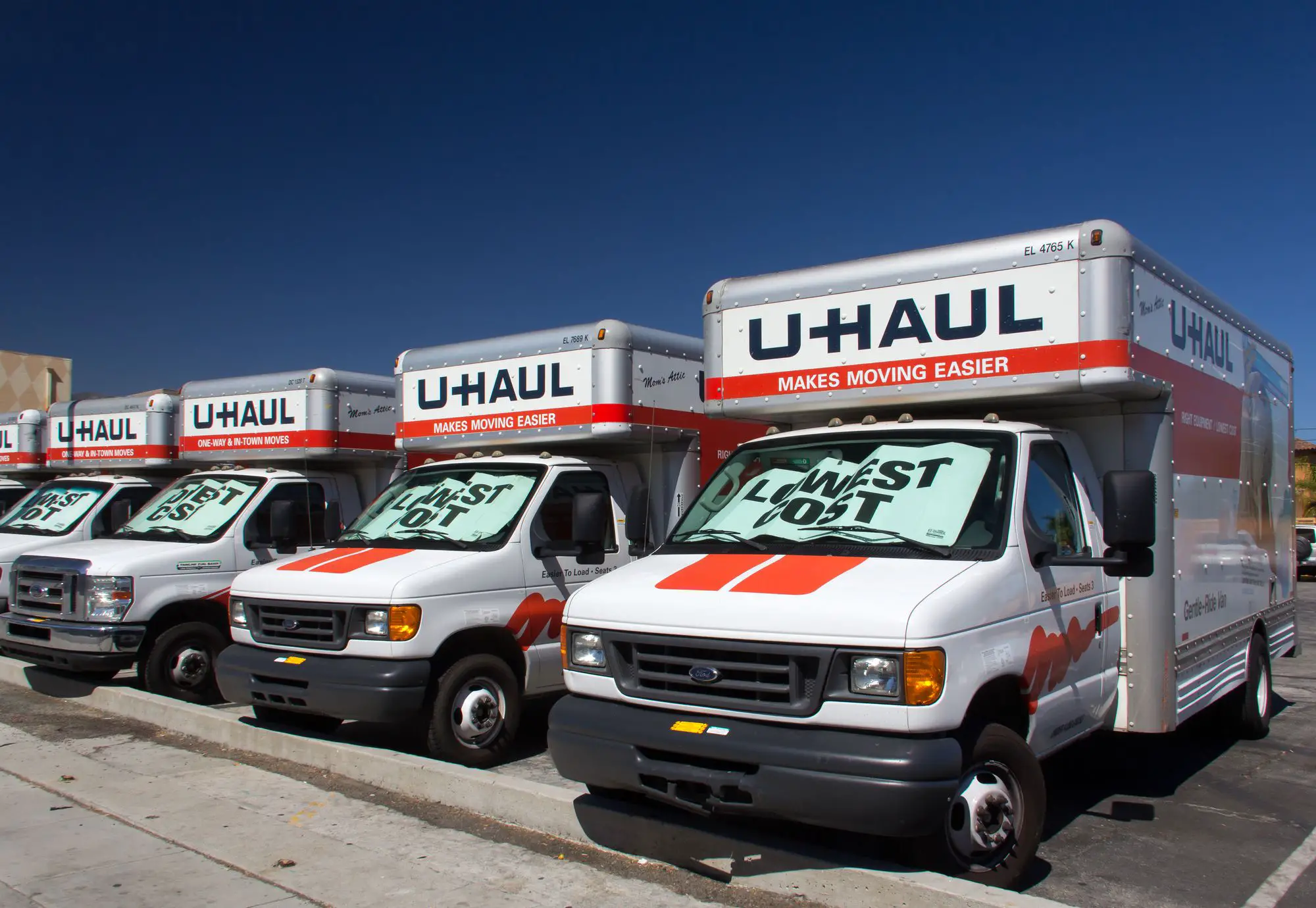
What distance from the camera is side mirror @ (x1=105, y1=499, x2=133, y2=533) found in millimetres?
11781

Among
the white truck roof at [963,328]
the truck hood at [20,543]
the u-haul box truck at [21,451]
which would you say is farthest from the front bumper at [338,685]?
the u-haul box truck at [21,451]

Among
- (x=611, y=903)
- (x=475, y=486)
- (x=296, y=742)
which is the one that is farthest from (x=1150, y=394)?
(x=296, y=742)

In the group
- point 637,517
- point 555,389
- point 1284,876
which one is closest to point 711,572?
point 637,517

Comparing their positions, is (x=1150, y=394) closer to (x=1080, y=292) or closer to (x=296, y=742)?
(x=1080, y=292)

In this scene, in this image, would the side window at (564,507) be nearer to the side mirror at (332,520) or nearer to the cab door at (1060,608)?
the cab door at (1060,608)

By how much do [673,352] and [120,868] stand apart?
17.6 ft

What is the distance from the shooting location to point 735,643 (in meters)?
4.52

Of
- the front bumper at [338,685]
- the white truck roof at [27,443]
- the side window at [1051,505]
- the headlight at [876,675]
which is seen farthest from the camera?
the white truck roof at [27,443]

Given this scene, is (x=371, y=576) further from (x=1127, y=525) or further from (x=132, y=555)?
(x=1127, y=525)

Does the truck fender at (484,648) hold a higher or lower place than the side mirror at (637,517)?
lower

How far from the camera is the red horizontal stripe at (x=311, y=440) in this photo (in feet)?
35.5

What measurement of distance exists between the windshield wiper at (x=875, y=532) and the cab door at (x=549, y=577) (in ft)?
8.63

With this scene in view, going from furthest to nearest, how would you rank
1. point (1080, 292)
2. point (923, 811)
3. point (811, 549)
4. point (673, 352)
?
point (673, 352), point (1080, 292), point (811, 549), point (923, 811)

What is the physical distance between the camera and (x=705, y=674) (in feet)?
15.1
